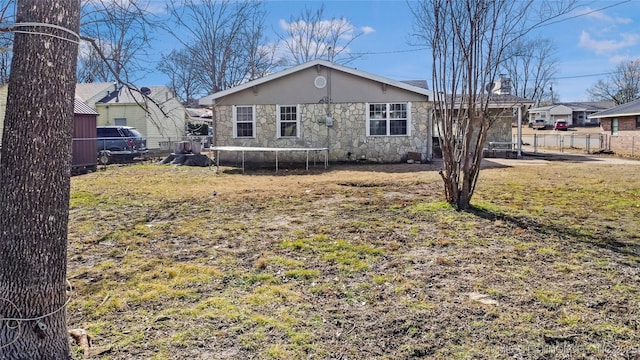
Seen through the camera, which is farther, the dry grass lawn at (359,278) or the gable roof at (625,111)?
the gable roof at (625,111)

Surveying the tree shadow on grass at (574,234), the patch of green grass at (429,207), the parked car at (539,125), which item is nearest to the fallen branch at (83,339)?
the tree shadow on grass at (574,234)

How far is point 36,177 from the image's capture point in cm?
224

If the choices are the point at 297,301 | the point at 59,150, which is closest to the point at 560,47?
the point at 297,301

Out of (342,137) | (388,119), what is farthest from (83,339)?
(388,119)

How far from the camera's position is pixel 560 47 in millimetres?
18391

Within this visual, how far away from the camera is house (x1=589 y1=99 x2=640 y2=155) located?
21411 millimetres

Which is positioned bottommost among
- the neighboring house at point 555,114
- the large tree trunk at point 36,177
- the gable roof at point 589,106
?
the large tree trunk at point 36,177

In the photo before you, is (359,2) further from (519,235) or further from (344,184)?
(519,235)

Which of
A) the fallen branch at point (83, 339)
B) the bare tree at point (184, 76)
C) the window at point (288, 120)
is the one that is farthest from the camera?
the bare tree at point (184, 76)

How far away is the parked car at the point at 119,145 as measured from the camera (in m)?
17.1

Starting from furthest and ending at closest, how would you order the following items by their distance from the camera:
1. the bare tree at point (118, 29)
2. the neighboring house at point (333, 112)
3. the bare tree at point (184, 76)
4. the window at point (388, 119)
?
the bare tree at point (184, 76), the window at point (388, 119), the neighboring house at point (333, 112), the bare tree at point (118, 29)

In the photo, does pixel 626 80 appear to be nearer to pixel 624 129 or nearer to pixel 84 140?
pixel 624 129

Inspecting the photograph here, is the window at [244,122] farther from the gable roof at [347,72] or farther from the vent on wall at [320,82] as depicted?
the vent on wall at [320,82]

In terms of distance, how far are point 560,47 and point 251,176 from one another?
14.3 metres
